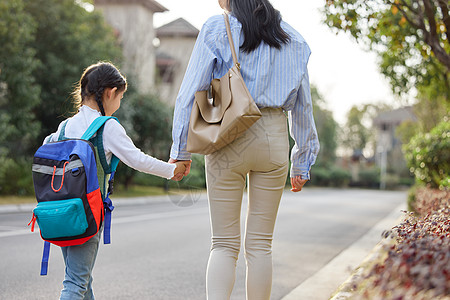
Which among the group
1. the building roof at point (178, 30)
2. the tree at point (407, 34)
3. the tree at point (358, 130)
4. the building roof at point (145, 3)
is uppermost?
the building roof at point (145, 3)

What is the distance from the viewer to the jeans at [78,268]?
105 inches

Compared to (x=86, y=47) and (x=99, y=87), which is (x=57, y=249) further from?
(x=86, y=47)

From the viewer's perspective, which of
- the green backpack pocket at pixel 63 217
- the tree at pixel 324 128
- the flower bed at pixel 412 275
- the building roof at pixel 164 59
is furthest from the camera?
the tree at pixel 324 128

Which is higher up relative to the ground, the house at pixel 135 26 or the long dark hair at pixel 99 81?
the house at pixel 135 26

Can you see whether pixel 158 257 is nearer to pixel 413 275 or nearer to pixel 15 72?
pixel 413 275

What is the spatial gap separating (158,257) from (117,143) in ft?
12.6

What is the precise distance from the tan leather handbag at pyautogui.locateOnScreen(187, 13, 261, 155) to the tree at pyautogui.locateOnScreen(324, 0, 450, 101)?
4.95 meters

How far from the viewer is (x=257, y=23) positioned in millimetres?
2812

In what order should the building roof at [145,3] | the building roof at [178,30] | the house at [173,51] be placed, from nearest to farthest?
1. the building roof at [145,3]
2. the house at [173,51]
3. the building roof at [178,30]

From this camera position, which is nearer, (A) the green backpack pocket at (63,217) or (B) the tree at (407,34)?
(A) the green backpack pocket at (63,217)

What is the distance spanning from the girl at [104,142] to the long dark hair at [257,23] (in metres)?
0.75

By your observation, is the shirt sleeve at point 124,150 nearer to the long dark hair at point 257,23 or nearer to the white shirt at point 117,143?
the white shirt at point 117,143

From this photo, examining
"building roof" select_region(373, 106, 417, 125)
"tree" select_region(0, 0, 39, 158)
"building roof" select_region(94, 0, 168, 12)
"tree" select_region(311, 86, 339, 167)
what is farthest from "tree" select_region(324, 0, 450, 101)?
"building roof" select_region(373, 106, 417, 125)

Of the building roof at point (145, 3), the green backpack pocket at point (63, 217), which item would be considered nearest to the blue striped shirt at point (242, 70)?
the green backpack pocket at point (63, 217)
